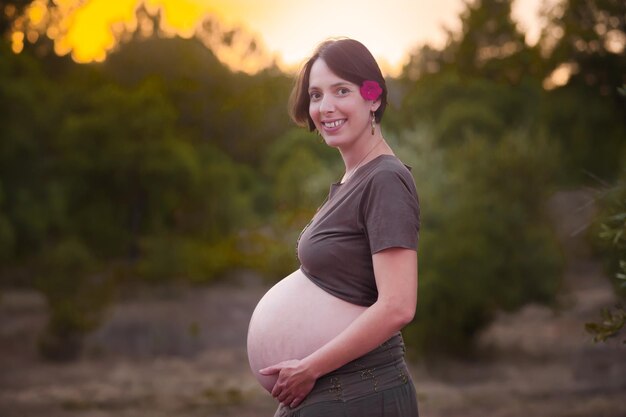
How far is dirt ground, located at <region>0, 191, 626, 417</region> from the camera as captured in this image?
1391 centimetres

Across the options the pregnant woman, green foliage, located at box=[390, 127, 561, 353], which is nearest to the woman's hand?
the pregnant woman

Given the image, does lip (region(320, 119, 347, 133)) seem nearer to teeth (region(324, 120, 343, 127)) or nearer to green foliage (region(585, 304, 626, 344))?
teeth (region(324, 120, 343, 127))

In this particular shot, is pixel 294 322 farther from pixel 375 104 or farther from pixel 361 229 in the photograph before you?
pixel 375 104

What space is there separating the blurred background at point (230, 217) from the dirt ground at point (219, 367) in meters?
0.09

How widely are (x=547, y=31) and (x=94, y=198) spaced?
19.7 meters

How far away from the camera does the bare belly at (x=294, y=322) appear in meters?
2.50

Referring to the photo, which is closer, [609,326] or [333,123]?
[333,123]

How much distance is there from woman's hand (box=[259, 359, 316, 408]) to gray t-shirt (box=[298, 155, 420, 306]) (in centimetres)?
24

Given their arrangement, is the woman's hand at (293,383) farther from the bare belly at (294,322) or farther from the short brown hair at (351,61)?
the short brown hair at (351,61)

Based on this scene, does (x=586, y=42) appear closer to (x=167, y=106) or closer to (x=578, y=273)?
(x=578, y=273)

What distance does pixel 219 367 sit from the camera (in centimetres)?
1916

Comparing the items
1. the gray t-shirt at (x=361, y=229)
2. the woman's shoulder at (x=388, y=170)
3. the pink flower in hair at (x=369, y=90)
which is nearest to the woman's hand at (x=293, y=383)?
the gray t-shirt at (x=361, y=229)

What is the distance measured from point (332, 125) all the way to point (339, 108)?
6 centimetres

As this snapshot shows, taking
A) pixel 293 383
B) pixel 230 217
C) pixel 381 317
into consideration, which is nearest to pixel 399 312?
pixel 381 317
